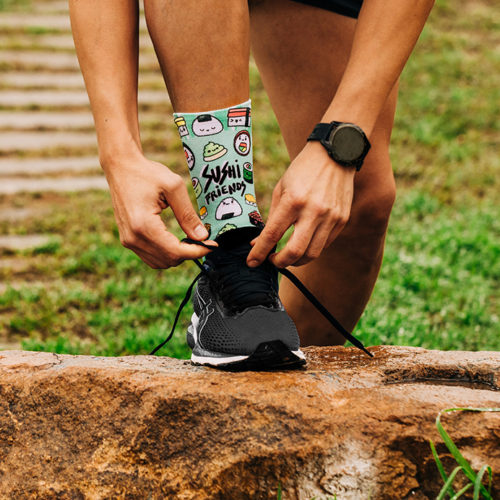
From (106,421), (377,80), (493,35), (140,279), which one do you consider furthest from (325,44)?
(493,35)

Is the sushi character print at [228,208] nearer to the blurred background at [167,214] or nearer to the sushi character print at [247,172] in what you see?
the sushi character print at [247,172]

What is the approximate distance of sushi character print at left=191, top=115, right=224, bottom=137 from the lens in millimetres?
1693

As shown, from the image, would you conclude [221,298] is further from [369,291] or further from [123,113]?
[369,291]

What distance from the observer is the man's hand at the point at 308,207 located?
1.52m

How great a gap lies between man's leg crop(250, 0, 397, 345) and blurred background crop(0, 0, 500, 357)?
79 centimetres

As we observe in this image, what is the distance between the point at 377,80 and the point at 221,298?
703 mm

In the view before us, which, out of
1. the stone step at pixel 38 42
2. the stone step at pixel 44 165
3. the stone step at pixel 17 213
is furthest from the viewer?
the stone step at pixel 38 42

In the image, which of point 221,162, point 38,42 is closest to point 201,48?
point 221,162

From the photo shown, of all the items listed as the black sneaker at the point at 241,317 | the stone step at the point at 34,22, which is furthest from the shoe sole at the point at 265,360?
the stone step at the point at 34,22

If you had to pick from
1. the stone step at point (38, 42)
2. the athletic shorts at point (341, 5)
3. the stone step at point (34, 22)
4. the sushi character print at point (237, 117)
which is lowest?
the sushi character print at point (237, 117)

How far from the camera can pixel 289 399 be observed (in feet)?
4.83

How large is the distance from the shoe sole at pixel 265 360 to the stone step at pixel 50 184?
3.87 meters

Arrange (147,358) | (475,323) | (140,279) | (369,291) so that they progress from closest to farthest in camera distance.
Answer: (147,358) < (369,291) < (475,323) < (140,279)

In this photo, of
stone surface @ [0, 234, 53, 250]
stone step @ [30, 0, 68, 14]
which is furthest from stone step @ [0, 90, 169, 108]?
stone surface @ [0, 234, 53, 250]
